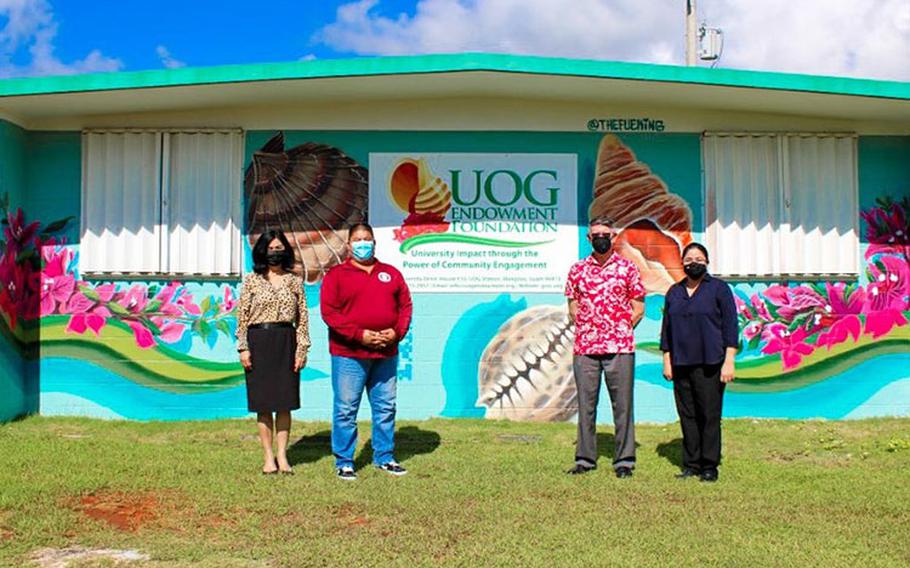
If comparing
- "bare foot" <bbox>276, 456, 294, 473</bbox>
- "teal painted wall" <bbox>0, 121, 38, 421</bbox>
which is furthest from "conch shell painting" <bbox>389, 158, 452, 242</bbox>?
"teal painted wall" <bbox>0, 121, 38, 421</bbox>

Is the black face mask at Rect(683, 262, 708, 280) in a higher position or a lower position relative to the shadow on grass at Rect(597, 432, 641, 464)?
higher

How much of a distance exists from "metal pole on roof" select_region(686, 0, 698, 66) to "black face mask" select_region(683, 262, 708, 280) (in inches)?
435

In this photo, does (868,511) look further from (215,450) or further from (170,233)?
(170,233)

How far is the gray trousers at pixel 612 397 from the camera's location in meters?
6.91

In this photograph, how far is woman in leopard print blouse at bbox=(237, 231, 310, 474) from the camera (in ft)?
22.2

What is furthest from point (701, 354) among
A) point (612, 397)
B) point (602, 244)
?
point (602, 244)

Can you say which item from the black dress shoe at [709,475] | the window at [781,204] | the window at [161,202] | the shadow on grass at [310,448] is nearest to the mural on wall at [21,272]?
the window at [161,202]

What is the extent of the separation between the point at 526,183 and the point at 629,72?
163 cm

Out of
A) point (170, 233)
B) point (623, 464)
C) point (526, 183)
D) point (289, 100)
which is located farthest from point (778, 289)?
point (170, 233)

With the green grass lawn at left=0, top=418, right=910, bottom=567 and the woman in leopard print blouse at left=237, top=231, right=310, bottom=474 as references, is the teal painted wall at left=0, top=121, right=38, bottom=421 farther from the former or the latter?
the woman in leopard print blouse at left=237, top=231, right=310, bottom=474

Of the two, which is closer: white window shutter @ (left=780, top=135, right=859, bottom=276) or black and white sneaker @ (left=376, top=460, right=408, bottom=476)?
black and white sneaker @ (left=376, top=460, right=408, bottom=476)

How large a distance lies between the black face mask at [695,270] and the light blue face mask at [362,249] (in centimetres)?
229

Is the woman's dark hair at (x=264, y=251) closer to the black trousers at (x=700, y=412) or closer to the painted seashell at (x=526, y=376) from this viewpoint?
the black trousers at (x=700, y=412)

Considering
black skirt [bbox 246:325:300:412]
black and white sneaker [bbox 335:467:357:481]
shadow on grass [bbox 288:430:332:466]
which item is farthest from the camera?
shadow on grass [bbox 288:430:332:466]
